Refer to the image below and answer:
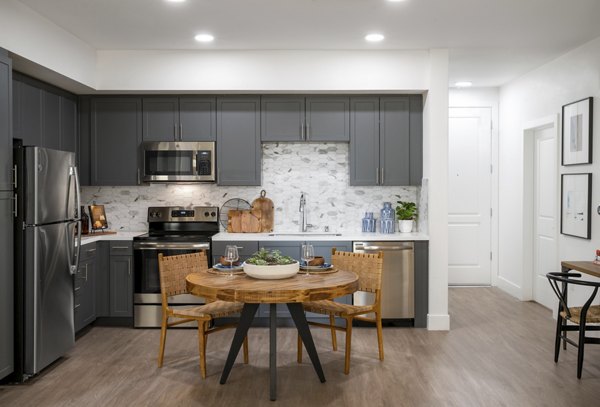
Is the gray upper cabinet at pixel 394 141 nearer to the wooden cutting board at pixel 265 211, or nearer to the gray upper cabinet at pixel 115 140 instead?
the wooden cutting board at pixel 265 211

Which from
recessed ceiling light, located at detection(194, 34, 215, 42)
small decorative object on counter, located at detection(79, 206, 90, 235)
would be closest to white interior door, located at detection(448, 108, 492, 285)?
recessed ceiling light, located at detection(194, 34, 215, 42)

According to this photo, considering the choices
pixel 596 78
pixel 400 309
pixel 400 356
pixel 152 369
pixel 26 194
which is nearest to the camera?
pixel 26 194

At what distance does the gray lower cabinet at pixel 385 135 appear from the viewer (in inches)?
218

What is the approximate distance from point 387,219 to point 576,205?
178 cm

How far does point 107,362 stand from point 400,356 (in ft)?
7.51

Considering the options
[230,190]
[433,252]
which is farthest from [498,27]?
[230,190]

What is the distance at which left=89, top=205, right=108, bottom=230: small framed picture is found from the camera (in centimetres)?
560

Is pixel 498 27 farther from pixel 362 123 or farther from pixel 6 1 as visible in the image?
pixel 6 1

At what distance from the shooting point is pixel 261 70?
5.29 meters

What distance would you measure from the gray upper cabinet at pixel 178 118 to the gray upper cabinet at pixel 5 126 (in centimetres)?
183

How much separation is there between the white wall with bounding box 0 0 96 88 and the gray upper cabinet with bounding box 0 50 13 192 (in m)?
0.18

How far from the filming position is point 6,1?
3.77 meters

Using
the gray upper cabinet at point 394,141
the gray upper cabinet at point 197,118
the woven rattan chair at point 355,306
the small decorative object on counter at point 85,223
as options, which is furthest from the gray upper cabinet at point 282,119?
the small decorative object on counter at point 85,223

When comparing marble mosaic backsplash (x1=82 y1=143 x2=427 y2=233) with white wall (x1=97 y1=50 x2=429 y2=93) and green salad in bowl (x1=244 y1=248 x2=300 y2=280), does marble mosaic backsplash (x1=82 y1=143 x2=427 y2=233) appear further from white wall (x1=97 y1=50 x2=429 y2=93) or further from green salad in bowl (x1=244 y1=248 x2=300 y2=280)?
green salad in bowl (x1=244 y1=248 x2=300 y2=280)
